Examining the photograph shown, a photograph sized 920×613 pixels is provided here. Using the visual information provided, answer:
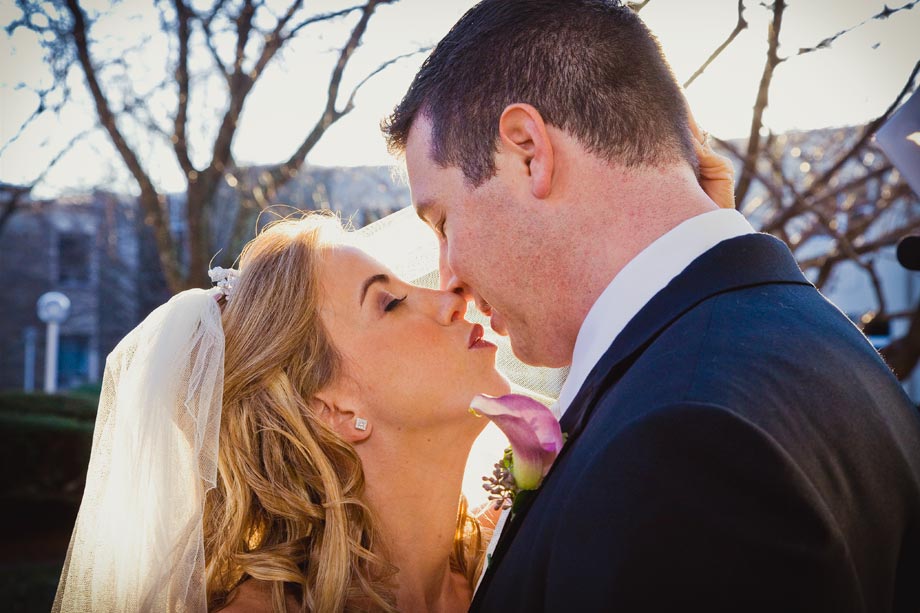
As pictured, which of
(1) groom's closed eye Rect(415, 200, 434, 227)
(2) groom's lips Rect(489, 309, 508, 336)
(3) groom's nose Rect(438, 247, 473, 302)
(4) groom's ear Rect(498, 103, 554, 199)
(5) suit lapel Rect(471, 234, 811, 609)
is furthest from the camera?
(3) groom's nose Rect(438, 247, 473, 302)

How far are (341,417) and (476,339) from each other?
56 cm

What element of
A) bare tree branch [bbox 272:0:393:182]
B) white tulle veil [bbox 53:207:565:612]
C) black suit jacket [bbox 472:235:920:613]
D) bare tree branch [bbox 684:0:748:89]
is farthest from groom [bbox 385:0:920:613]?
bare tree branch [bbox 272:0:393:182]

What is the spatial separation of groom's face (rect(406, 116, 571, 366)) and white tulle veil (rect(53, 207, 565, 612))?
1.00 metres

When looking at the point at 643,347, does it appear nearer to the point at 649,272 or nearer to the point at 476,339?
the point at 649,272

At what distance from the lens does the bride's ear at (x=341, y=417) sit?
2896 mm

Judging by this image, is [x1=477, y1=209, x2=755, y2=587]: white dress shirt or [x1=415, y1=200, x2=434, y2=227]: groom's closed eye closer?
[x1=477, y1=209, x2=755, y2=587]: white dress shirt

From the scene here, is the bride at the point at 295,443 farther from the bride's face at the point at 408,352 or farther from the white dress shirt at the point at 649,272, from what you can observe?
the white dress shirt at the point at 649,272

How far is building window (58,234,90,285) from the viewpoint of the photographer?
2853cm

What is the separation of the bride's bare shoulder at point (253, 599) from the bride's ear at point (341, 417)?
563 millimetres

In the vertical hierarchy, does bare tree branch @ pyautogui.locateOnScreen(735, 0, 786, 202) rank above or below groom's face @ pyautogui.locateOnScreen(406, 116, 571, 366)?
above

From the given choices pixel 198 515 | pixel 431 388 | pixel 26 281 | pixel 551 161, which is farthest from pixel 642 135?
pixel 26 281

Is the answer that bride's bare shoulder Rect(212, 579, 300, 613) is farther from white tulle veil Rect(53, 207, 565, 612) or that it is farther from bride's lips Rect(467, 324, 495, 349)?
bride's lips Rect(467, 324, 495, 349)

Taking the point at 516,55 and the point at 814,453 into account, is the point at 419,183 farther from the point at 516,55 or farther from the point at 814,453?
the point at 814,453

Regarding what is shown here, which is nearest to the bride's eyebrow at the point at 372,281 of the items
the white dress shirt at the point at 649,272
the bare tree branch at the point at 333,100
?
the white dress shirt at the point at 649,272
